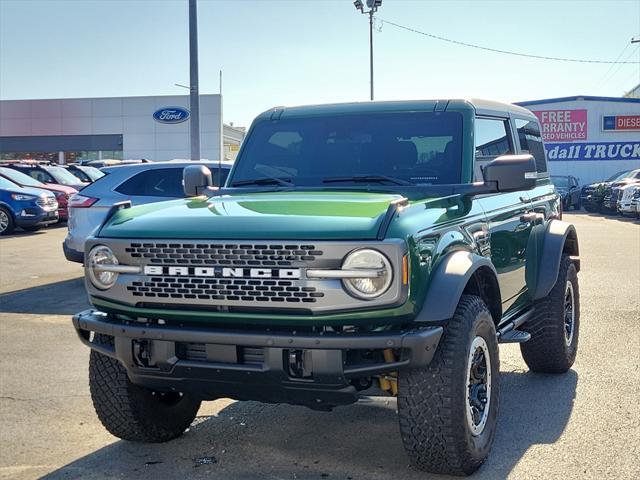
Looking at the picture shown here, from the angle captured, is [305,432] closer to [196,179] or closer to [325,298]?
[325,298]

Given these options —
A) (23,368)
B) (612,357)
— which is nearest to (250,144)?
(23,368)

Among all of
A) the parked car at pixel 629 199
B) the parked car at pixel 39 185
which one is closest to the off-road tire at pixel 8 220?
the parked car at pixel 39 185

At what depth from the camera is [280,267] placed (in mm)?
3648

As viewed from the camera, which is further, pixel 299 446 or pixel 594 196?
pixel 594 196

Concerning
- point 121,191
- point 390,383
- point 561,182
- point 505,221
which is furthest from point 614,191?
point 390,383

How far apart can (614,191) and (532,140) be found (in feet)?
69.6

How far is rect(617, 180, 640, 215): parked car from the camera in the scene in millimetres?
24062

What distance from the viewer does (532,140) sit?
6605 mm

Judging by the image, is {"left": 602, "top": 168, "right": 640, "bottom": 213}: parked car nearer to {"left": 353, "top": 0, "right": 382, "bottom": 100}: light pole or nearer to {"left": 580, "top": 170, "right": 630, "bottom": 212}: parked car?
{"left": 580, "top": 170, "right": 630, "bottom": 212}: parked car

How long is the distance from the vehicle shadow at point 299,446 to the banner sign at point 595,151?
113 feet

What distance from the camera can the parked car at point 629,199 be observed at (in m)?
24.1

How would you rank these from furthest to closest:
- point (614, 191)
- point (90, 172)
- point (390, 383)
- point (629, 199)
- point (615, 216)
A: 1. point (615, 216)
2. point (614, 191)
3. point (90, 172)
4. point (629, 199)
5. point (390, 383)

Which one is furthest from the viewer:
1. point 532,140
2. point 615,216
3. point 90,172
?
point 615,216

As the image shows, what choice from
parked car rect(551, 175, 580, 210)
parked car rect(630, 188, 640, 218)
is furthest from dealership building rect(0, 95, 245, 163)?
parked car rect(630, 188, 640, 218)
